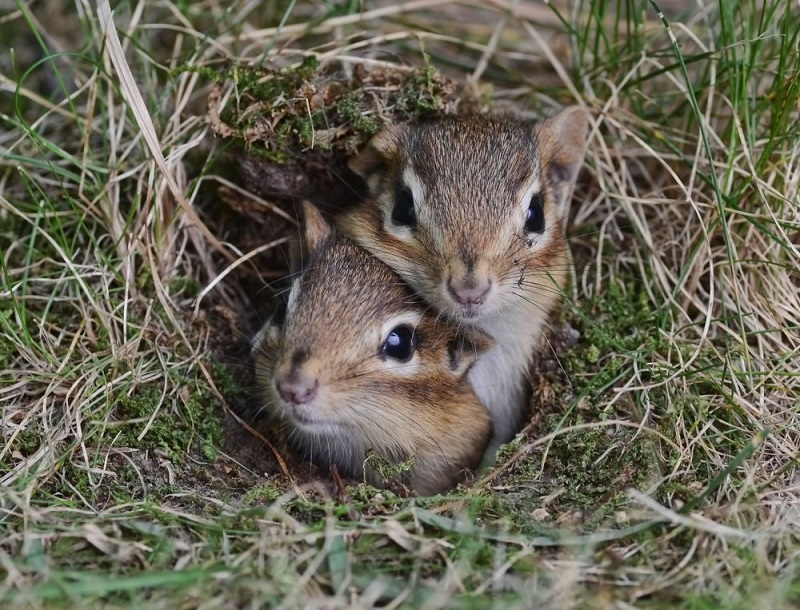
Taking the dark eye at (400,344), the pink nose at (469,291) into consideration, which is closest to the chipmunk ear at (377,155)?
the dark eye at (400,344)

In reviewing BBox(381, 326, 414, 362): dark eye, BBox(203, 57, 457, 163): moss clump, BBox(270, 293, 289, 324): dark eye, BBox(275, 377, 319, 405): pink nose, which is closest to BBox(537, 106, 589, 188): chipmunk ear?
BBox(203, 57, 457, 163): moss clump

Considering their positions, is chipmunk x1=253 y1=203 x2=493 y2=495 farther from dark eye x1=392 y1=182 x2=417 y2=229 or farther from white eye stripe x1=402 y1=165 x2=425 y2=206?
white eye stripe x1=402 y1=165 x2=425 y2=206

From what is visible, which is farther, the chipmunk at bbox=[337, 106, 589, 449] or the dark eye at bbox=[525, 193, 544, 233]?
the dark eye at bbox=[525, 193, 544, 233]

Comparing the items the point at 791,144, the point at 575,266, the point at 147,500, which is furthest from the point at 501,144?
the point at 147,500

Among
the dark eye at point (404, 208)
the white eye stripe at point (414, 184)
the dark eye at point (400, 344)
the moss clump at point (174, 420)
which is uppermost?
the white eye stripe at point (414, 184)

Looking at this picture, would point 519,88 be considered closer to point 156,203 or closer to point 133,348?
point 156,203

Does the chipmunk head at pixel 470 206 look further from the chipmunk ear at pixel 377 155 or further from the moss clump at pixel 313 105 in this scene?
the moss clump at pixel 313 105

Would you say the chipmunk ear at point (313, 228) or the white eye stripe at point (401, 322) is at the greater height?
the chipmunk ear at point (313, 228)
